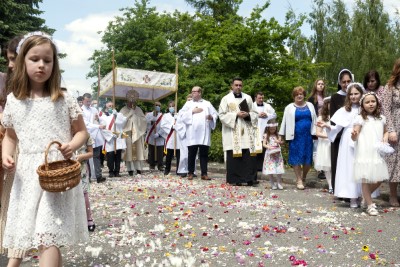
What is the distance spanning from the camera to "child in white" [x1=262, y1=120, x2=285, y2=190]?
11828 millimetres

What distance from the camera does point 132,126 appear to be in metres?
17.1

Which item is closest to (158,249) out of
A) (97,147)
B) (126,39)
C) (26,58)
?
(26,58)

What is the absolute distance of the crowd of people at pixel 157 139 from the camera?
3924mm

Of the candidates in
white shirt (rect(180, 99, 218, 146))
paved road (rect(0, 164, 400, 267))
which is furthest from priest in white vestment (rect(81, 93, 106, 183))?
paved road (rect(0, 164, 400, 267))

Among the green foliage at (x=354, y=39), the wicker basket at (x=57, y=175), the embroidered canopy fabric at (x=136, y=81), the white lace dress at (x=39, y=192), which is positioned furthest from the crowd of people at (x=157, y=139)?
the green foliage at (x=354, y=39)

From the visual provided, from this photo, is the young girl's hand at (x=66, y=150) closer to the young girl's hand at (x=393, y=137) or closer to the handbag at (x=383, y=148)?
the handbag at (x=383, y=148)

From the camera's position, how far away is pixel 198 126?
15.0 m

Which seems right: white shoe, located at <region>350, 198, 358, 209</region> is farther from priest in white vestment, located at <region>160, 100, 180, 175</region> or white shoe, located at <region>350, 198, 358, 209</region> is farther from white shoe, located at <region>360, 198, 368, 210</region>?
priest in white vestment, located at <region>160, 100, 180, 175</region>

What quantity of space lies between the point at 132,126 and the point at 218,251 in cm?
1153

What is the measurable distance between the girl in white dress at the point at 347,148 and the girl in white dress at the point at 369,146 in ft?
1.84

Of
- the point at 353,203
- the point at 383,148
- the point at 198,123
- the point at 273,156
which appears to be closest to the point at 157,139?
the point at 198,123

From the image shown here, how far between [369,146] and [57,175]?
5.85 metres

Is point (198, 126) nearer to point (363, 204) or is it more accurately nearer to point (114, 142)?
point (114, 142)

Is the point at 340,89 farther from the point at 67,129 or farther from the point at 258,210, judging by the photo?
the point at 67,129
